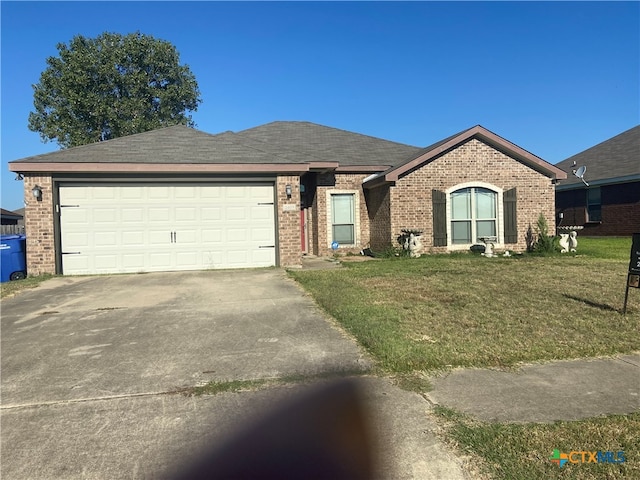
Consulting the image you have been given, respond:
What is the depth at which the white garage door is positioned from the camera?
11227 millimetres

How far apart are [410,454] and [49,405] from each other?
2.86m

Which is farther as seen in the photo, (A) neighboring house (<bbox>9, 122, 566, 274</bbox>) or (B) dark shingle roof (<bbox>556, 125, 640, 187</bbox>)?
(B) dark shingle roof (<bbox>556, 125, 640, 187</bbox>)

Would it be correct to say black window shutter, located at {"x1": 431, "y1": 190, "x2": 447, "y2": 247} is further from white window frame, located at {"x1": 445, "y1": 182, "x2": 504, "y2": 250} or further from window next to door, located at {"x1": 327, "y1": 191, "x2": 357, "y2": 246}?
window next to door, located at {"x1": 327, "y1": 191, "x2": 357, "y2": 246}

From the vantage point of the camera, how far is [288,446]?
2910 millimetres

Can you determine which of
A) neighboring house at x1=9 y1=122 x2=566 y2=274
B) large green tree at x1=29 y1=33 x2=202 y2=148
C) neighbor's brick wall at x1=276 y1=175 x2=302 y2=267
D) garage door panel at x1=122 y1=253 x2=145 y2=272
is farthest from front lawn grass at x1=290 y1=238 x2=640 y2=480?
large green tree at x1=29 y1=33 x2=202 y2=148

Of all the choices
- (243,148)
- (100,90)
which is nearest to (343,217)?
(243,148)

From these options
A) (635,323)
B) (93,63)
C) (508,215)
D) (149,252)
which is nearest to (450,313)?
(635,323)

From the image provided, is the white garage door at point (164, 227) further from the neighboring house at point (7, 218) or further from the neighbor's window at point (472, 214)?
the neighboring house at point (7, 218)

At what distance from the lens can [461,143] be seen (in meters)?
14.5

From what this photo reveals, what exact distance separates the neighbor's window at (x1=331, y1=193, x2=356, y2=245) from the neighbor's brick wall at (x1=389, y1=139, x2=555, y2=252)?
6.50ft

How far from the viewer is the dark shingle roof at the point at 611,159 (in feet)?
63.9

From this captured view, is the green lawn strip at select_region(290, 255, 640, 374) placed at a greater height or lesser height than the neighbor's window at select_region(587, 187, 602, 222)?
lesser

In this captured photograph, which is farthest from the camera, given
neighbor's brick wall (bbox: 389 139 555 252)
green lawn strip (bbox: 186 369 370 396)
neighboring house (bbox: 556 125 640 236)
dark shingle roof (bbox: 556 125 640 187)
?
dark shingle roof (bbox: 556 125 640 187)

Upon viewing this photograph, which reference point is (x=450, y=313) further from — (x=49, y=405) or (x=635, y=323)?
(x=49, y=405)
